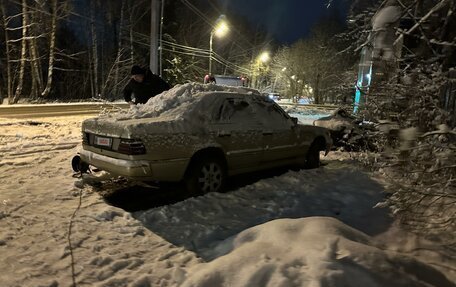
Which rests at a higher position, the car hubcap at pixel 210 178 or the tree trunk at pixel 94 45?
the tree trunk at pixel 94 45

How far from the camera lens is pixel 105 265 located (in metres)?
3.68

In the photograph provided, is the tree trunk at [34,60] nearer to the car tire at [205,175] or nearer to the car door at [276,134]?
the car door at [276,134]

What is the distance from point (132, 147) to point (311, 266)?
2.93 meters

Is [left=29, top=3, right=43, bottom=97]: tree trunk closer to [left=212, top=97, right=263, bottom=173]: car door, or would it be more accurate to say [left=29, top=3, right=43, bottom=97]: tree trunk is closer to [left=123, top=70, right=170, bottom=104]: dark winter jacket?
[left=123, top=70, right=170, bottom=104]: dark winter jacket

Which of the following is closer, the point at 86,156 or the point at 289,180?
the point at 86,156

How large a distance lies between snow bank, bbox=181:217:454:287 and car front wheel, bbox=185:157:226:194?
2.11 meters

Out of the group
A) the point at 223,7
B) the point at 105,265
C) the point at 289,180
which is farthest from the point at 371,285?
the point at 223,7

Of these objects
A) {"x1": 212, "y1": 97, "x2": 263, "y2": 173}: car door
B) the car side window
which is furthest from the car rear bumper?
the car side window

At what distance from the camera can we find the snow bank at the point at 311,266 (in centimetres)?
293

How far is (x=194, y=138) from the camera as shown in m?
5.74

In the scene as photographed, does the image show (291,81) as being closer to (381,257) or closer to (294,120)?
(294,120)

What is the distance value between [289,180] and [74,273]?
435cm

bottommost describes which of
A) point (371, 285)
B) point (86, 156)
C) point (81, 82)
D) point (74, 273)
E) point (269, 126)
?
point (74, 273)

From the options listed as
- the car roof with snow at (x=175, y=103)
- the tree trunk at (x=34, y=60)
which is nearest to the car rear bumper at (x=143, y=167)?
the car roof with snow at (x=175, y=103)
